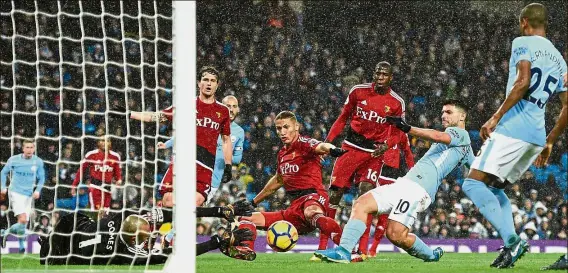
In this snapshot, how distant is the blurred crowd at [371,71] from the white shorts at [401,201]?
6788 millimetres

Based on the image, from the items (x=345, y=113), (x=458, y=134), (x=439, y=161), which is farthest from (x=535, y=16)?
(x=345, y=113)

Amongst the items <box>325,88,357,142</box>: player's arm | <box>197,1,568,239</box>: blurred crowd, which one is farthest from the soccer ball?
<box>197,1,568,239</box>: blurred crowd

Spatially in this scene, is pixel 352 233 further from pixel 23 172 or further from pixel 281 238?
pixel 23 172

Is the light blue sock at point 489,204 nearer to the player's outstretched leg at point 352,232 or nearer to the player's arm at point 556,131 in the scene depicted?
the player's arm at point 556,131

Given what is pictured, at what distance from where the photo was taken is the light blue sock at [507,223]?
20.3ft

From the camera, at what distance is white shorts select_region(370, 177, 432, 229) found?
6926 millimetres

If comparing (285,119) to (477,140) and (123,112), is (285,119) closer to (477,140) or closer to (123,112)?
(123,112)

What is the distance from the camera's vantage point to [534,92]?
6.27 metres

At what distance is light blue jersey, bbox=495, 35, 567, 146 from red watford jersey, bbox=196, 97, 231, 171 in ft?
9.32

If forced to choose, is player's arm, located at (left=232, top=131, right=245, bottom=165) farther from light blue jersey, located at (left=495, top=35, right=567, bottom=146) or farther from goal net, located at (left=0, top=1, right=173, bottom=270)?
light blue jersey, located at (left=495, top=35, right=567, bottom=146)

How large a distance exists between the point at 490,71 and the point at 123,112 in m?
12.5

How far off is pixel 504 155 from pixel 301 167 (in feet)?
7.44

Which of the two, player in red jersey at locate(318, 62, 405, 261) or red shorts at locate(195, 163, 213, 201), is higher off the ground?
player in red jersey at locate(318, 62, 405, 261)

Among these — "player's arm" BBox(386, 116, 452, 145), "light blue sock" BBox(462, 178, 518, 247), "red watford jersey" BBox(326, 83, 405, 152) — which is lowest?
"light blue sock" BBox(462, 178, 518, 247)
